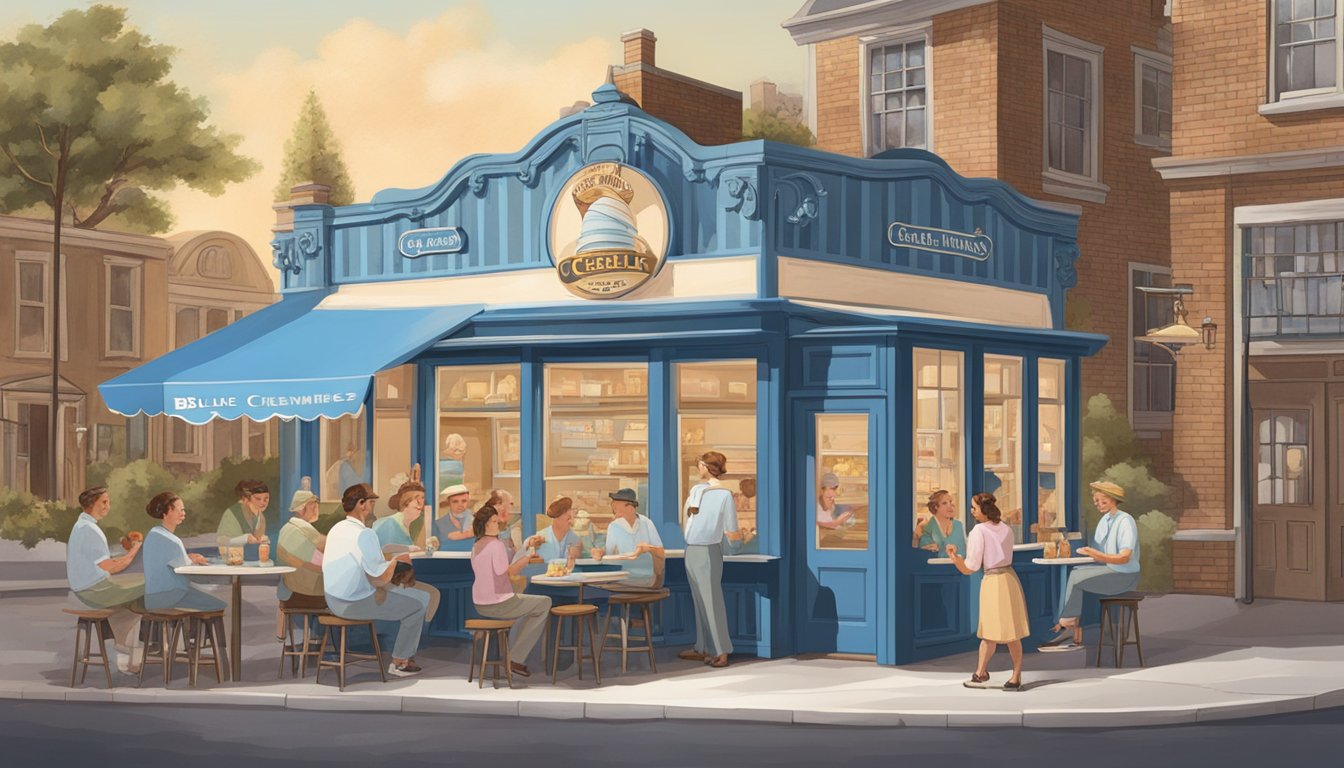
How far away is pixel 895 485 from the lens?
1529 cm

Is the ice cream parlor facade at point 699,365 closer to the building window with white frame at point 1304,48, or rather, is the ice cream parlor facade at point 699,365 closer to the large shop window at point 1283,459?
the large shop window at point 1283,459

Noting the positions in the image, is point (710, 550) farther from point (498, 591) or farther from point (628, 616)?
point (498, 591)

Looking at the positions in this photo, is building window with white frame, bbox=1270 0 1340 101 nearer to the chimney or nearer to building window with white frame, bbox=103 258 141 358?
the chimney

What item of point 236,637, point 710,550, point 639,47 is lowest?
point 236,637

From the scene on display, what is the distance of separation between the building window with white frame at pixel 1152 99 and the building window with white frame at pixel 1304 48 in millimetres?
3846

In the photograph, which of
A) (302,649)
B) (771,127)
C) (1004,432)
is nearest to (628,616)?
(302,649)

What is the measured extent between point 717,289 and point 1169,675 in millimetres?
5175

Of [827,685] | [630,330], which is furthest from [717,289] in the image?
[827,685]

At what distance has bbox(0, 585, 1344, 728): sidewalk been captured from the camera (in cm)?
1245

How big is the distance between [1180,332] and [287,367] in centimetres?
1002

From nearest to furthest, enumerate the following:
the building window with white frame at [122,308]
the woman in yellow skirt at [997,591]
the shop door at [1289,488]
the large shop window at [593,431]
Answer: the woman in yellow skirt at [997,591] → the large shop window at [593,431] → the shop door at [1289,488] → the building window with white frame at [122,308]

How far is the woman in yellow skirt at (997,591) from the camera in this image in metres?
13.5

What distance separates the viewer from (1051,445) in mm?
17984

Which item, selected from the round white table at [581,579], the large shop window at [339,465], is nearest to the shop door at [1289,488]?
the round white table at [581,579]
